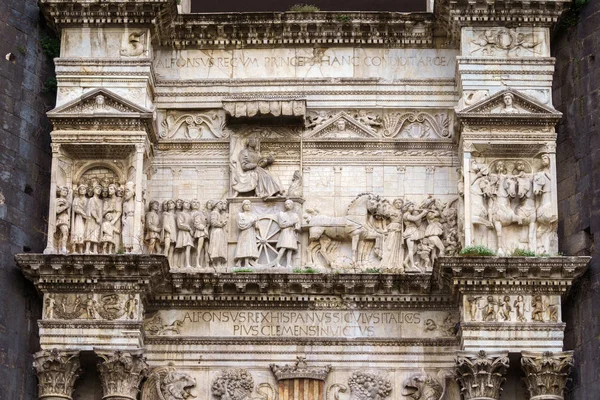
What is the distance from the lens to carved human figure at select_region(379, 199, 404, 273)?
23172 mm

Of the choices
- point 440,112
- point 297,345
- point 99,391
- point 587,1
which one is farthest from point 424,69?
point 99,391

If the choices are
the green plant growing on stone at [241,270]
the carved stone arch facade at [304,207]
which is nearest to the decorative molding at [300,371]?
the carved stone arch facade at [304,207]

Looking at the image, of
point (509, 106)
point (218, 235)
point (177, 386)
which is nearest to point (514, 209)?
point (509, 106)

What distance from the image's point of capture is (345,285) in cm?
2273

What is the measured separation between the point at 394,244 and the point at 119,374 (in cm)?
412

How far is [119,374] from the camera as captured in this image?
22000mm

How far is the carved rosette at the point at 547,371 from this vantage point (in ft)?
71.7

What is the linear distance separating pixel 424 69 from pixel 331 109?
144 centimetres

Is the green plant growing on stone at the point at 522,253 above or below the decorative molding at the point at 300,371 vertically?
above

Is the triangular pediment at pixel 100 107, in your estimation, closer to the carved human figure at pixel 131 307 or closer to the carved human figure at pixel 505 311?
the carved human figure at pixel 131 307

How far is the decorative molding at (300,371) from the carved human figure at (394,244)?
64.6 inches

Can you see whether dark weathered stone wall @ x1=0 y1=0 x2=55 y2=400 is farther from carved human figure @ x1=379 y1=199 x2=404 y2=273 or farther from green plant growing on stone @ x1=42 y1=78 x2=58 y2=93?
carved human figure @ x1=379 y1=199 x2=404 y2=273

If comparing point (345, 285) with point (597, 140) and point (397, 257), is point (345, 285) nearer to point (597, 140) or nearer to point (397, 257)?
point (397, 257)

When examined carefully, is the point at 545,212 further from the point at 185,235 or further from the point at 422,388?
the point at 185,235
